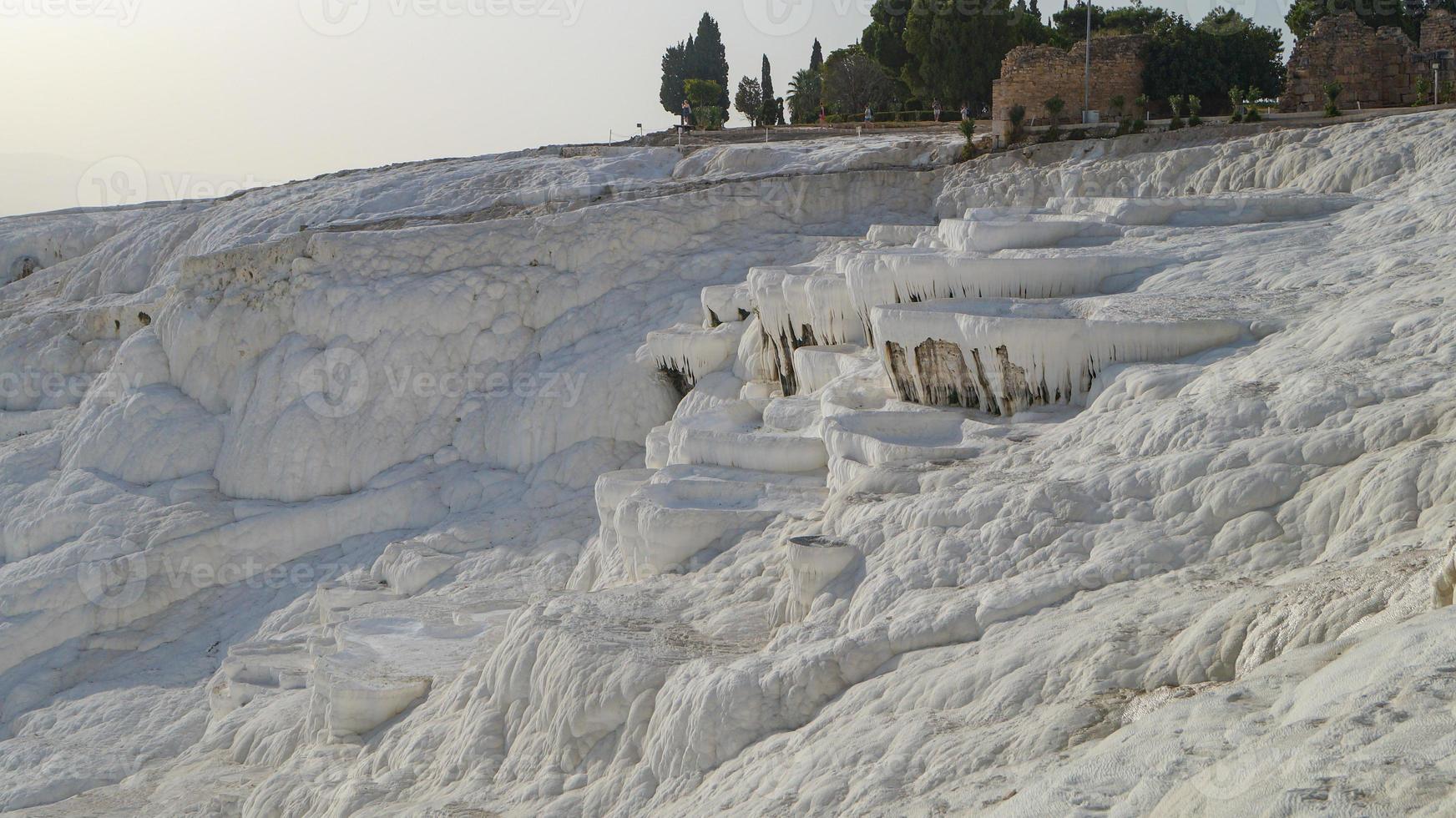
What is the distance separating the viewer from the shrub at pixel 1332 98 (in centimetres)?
1652

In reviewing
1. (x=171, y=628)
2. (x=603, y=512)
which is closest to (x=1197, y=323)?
(x=603, y=512)

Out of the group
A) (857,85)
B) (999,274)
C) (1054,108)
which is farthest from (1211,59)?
(857,85)

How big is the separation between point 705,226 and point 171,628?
26.9 feet

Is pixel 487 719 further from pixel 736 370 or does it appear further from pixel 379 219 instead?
pixel 379 219

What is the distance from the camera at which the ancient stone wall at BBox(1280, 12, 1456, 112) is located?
1814 cm

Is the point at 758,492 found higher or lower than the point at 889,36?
lower

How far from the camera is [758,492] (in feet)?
33.2

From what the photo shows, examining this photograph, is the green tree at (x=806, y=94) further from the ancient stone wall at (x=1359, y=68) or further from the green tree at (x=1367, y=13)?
the ancient stone wall at (x=1359, y=68)

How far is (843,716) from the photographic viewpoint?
620 centimetres

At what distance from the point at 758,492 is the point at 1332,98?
10696 millimetres

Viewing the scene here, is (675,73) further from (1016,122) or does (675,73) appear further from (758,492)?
(758,492)

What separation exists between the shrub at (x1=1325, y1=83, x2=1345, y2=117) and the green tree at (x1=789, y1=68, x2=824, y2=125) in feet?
75.2
